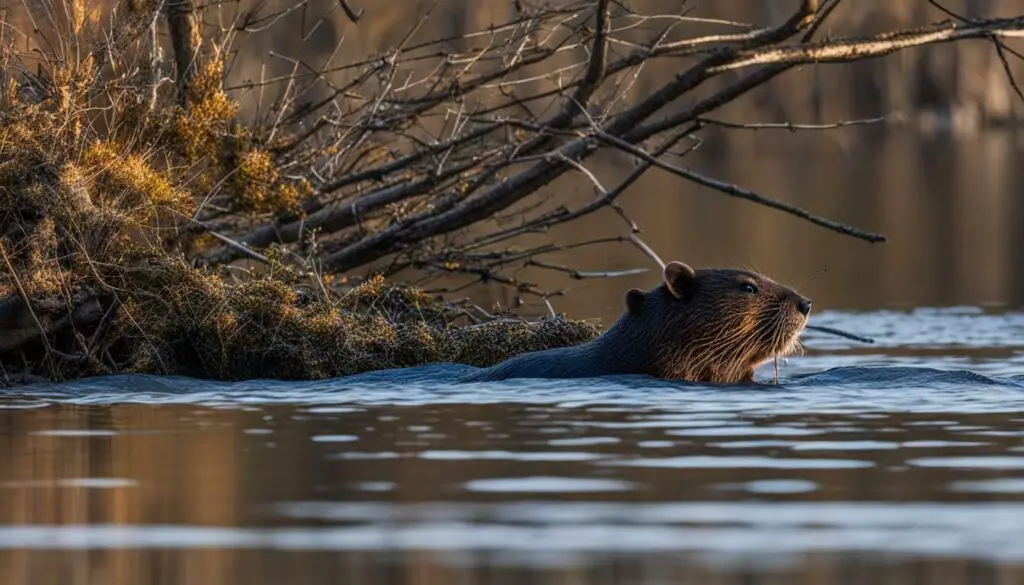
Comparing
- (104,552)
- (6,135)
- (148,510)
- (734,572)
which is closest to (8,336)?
(6,135)

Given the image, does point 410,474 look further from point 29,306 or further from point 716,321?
point 29,306

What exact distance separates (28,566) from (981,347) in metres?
8.68

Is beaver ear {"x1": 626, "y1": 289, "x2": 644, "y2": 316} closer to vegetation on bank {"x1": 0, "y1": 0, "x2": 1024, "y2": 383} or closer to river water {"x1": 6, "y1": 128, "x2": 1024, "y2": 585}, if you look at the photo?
river water {"x1": 6, "y1": 128, "x2": 1024, "y2": 585}

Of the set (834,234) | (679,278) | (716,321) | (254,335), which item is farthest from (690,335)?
(834,234)

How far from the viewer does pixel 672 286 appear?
10.0 metres

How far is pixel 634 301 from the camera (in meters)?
9.98

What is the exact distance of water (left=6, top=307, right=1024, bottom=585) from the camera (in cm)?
523

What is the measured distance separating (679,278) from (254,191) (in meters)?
3.24

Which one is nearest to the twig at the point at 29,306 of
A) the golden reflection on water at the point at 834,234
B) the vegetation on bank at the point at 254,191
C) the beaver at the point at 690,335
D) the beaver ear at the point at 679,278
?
the vegetation on bank at the point at 254,191

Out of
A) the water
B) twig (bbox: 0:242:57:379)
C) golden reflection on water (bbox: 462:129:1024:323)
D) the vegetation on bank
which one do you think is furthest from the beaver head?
golden reflection on water (bbox: 462:129:1024:323)

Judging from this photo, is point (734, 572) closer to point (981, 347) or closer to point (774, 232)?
point (981, 347)

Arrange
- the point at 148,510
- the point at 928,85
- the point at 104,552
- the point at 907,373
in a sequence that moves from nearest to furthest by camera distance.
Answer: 1. the point at 104,552
2. the point at 148,510
3. the point at 907,373
4. the point at 928,85

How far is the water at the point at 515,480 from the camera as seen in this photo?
206 inches

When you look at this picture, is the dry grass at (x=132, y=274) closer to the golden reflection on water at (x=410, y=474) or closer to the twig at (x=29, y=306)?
the twig at (x=29, y=306)
